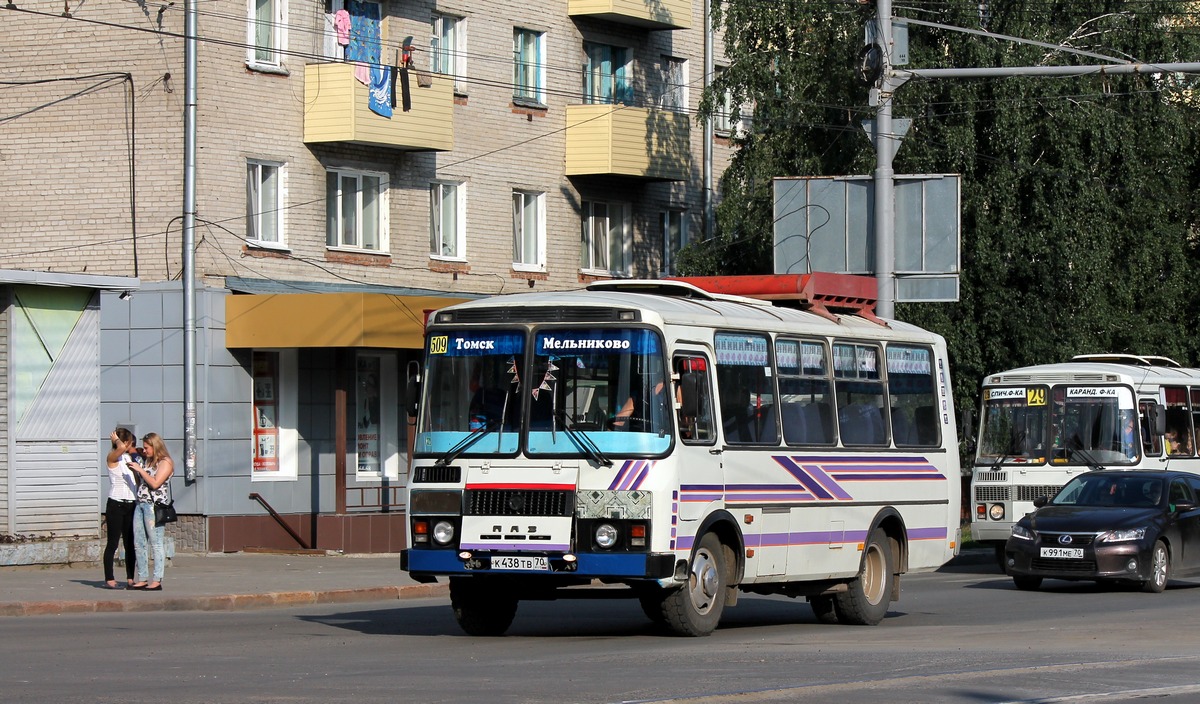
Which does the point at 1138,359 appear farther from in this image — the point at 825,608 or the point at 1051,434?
the point at 825,608

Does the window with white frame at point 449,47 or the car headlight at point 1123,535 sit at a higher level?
the window with white frame at point 449,47

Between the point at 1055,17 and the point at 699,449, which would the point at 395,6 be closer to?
the point at 1055,17

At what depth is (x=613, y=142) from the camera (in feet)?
119

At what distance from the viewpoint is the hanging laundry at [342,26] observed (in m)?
31.5

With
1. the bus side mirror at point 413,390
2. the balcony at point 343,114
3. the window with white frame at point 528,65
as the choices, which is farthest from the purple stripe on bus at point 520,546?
the window with white frame at point 528,65

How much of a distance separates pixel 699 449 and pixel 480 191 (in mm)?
20136

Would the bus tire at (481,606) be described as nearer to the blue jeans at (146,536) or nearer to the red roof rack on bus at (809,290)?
the red roof rack on bus at (809,290)

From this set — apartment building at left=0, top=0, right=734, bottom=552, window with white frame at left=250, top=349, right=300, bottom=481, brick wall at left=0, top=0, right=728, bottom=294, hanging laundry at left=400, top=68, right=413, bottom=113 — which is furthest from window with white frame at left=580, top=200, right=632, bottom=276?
window with white frame at left=250, top=349, right=300, bottom=481

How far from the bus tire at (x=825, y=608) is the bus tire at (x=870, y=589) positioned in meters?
0.11

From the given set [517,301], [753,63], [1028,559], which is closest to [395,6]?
[753,63]

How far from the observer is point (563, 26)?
3653cm

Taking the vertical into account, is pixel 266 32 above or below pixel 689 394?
above

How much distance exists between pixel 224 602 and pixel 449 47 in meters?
16.3

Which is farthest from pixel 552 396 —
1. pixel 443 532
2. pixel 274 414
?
pixel 274 414
